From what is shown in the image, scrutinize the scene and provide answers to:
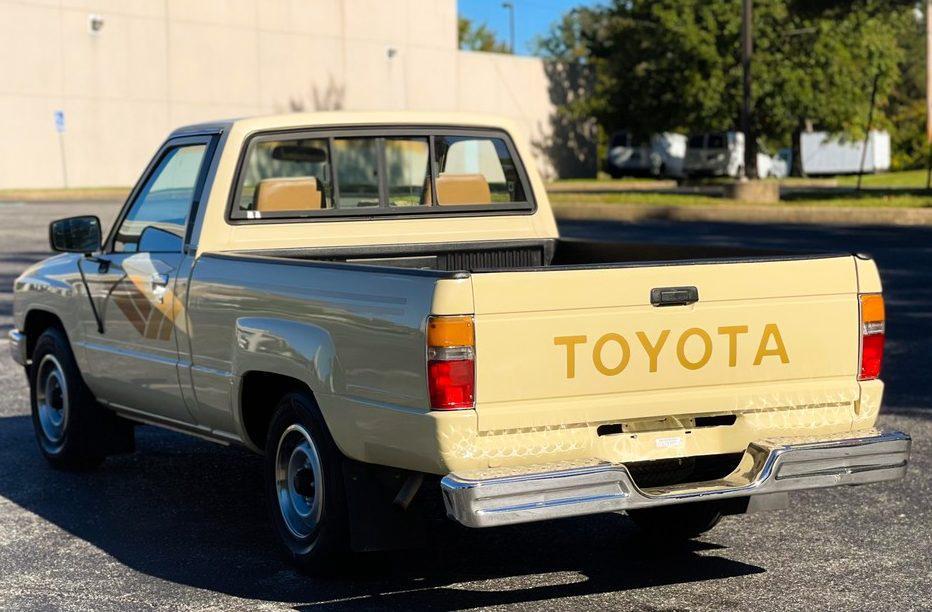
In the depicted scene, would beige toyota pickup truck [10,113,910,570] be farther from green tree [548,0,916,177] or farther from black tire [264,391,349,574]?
green tree [548,0,916,177]

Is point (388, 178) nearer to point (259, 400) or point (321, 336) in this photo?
point (259, 400)

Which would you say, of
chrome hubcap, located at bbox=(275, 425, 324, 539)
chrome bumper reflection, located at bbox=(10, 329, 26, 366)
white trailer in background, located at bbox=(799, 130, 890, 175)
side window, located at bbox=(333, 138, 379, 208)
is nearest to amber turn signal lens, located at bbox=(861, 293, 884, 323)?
chrome hubcap, located at bbox=(275, 425, 324, 539)

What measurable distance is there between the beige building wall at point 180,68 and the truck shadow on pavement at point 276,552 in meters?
41.8

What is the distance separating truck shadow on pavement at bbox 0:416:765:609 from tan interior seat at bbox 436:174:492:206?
171 cm

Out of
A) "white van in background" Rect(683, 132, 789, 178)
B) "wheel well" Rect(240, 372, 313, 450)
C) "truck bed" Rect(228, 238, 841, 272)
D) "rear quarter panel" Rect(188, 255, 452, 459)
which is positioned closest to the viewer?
"rear quarter panel" Rect(188, 255, 452, 459)

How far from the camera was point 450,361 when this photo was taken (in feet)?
16.2

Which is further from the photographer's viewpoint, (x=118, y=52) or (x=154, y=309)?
(x=118, y=52)

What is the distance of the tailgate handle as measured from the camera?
5.21 m

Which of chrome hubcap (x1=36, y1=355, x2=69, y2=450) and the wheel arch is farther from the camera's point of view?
the wheel arch

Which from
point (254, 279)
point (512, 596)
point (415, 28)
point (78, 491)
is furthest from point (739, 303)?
point (415, 28)

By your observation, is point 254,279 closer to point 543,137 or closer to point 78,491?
point 78,491

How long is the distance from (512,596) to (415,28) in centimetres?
5697

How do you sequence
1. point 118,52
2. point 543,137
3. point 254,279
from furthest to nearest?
point 543,137 → point 118,52 → point 254,279

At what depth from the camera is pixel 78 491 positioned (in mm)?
7516
